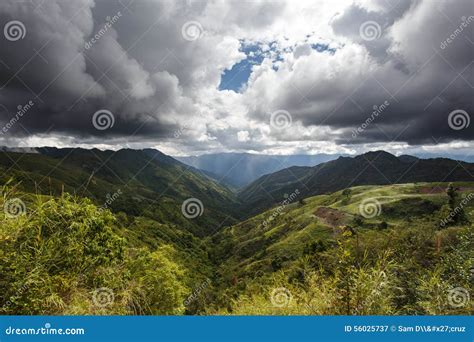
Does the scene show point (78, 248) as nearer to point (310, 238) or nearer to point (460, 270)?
point (460, 270)

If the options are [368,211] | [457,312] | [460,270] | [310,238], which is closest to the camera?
[457,312]

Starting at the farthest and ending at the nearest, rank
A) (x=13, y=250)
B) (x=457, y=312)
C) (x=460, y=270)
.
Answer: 1. (x=460, y=270)
2. (x=457, y=312)
3. (x=13, y=250)

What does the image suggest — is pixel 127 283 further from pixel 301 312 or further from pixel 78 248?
pixel 301 312

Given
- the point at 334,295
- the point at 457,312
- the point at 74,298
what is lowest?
the point at 74,298

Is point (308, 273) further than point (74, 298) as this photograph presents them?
Yes

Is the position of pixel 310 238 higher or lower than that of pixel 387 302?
higher

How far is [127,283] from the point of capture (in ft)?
26.2

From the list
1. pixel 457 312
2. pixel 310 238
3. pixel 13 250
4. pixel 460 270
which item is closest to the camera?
pixel 13 250

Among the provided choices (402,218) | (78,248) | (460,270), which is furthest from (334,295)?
(402,218)

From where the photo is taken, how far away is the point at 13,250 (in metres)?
5.90

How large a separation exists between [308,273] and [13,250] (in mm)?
6671

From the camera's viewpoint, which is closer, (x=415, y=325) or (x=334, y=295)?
(x=415, y=325)

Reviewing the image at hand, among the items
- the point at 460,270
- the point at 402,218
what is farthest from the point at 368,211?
the point at 460,270

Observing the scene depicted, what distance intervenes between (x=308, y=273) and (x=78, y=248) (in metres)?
5.61
